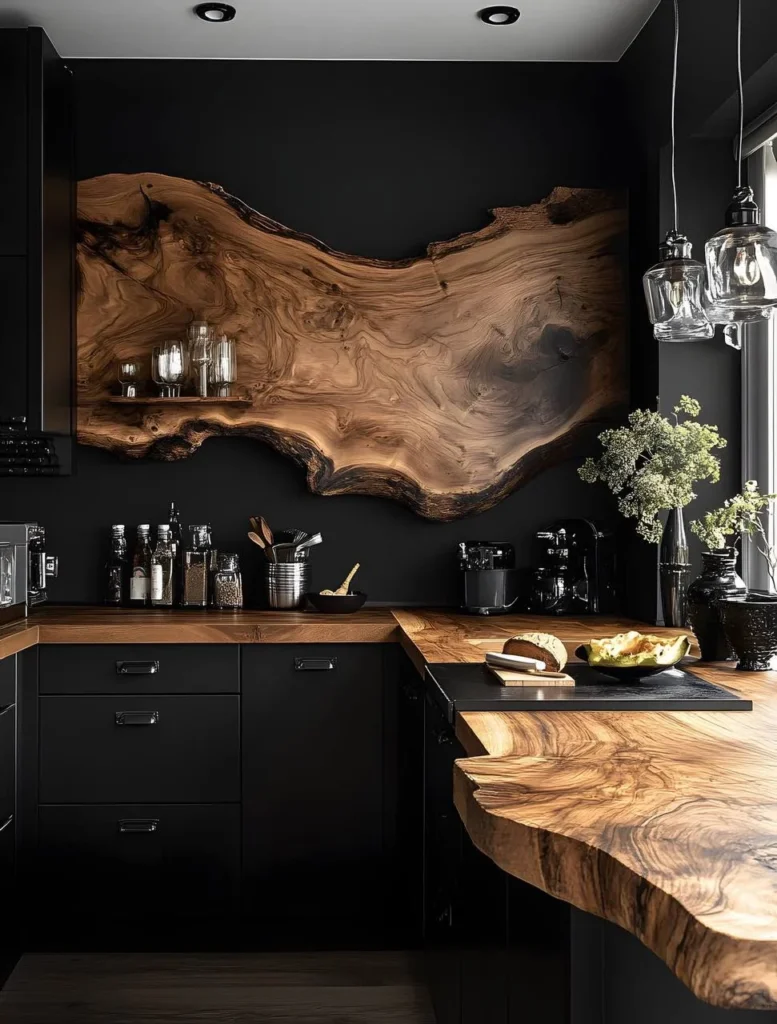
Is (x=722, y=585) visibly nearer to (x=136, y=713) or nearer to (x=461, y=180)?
(x=136, y=713)

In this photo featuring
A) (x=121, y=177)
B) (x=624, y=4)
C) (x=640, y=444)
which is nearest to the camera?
(x=640, y=444)

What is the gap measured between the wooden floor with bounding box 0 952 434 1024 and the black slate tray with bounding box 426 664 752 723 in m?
1.13

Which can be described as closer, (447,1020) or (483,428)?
(447,1020)

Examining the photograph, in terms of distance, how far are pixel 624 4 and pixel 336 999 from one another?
2.96m

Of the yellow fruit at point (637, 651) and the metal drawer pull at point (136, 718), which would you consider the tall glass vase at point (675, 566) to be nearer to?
the yellow fruit at point (637, 651)

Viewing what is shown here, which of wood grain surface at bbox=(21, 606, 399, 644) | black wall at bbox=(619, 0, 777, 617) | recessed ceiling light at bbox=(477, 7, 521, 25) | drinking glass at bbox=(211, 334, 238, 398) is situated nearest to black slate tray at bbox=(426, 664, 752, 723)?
wood grain surface at bbox=(21, 606, 399, 644)

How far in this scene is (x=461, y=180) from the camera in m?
3.60

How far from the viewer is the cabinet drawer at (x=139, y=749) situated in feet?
9.64

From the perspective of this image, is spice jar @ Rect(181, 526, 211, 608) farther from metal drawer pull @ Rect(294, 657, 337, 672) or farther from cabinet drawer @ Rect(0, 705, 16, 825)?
cabinet drawer @ Rect(0, 705, 16, 825)

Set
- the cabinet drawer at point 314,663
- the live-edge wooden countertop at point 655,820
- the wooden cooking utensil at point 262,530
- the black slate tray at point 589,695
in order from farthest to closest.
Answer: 1. the wooden cooking utensil at point 262,530
2. the cabinet drawer at point 314,663
3. the black slate tray at point 589,695
4. the live-edge wooden countertop at point 655,820

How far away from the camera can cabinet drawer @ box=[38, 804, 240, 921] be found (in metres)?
2.94

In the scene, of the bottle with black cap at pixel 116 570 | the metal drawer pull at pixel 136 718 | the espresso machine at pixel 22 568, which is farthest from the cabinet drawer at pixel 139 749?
the bottle with black cap at pixel 116 570

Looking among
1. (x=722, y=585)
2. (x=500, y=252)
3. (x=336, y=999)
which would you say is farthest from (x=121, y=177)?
(x=336, y=999)

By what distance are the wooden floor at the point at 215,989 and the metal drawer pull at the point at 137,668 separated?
2.66 feet
